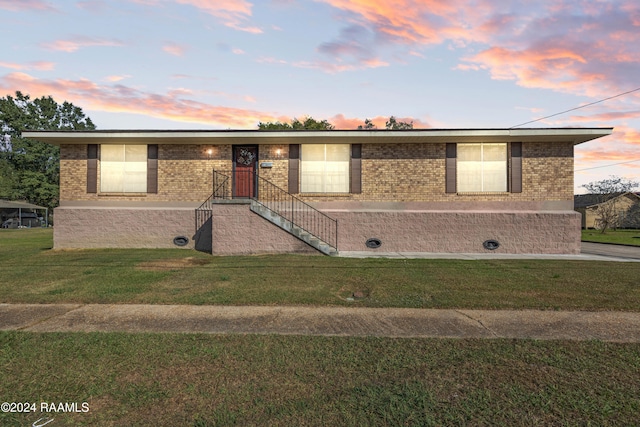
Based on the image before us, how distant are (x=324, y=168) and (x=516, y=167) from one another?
7.83m

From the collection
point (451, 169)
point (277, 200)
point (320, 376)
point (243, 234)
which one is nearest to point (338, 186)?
point (277, 200)

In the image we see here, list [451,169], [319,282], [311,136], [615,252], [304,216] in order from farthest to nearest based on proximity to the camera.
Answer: [615,252], [451,169], [304,216], [311,136], [319,282]

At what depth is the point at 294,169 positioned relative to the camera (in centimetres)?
1441

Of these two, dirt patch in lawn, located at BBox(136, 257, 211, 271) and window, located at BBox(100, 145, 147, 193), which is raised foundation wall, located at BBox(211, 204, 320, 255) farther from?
window, located at BBox(100, 145, 147, 193)

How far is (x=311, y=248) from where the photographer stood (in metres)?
12.6

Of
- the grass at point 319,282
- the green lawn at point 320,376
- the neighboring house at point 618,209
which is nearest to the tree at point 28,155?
the grass at point 319,282

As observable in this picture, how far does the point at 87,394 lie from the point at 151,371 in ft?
1.84

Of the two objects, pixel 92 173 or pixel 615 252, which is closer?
pixel 92 173

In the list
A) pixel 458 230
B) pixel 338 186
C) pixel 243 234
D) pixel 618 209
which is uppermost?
pixel 338 186

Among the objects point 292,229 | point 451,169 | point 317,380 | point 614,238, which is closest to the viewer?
point 317,380

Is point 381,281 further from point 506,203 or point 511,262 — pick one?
point 506,203

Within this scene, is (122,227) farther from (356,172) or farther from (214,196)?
(356,172)

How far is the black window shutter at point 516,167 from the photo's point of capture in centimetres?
1401

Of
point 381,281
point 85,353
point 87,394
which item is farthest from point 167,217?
point 87,394
